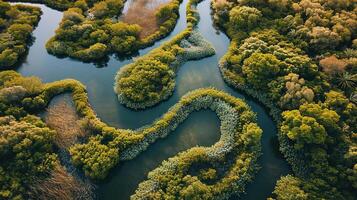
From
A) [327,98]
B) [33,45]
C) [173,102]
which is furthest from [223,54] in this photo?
[33,45]

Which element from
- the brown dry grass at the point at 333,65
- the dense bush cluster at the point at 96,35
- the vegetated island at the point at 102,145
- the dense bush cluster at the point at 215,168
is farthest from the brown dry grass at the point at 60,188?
the brown dry grass at the point at 333,65

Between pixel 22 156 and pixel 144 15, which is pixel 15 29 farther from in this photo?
pixel 22 156

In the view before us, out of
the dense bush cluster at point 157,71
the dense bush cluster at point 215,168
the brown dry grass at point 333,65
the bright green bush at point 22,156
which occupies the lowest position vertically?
the bright green bush at point 22,156

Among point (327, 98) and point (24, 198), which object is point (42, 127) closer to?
point (24, 198)

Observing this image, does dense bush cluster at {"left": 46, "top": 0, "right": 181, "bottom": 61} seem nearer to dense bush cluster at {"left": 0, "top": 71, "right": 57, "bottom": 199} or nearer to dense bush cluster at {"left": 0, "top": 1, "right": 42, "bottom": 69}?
dense bush cluster at {"left": 0, "top": 1, "right": 42, "bottom": 69}

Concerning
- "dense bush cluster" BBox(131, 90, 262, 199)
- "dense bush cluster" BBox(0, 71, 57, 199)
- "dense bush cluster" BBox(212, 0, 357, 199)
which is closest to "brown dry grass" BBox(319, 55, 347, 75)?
"dense bush cluster" BBox(212, 0, 357, 199)

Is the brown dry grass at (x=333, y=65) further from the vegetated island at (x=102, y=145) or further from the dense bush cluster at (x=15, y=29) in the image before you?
the dense bush cluster at (x=15, y=29)
